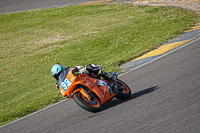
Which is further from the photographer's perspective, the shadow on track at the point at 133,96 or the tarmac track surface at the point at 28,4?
the tarmac track surface at the point at 28,4

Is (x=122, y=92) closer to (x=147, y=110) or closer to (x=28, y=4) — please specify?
(x=147, y=110)

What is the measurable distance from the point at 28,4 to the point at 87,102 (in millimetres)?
21068

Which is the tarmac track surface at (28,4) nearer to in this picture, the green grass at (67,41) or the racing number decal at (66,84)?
the green grass at (67,41)

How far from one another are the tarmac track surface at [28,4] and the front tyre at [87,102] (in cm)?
1764

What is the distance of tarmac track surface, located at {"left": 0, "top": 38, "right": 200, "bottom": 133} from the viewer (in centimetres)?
550

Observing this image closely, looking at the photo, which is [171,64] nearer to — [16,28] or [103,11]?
[103,11]

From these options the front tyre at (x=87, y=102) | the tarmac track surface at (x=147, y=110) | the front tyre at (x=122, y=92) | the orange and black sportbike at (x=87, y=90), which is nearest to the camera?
the tarmac track surface at (x=147, y=110)

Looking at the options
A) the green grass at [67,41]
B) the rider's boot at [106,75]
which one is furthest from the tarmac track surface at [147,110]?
the green grass at [67,41]

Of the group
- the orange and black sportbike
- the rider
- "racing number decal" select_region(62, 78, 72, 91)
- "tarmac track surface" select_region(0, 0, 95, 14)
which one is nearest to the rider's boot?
the rider

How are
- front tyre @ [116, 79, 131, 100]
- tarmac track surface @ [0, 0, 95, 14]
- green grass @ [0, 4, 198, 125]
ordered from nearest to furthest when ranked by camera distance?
front tyre @ [116, 79, 131, 100] → green grass @ [0, 4, 198, 125] → tarmac track surface @ [0, 0, 95, 14]

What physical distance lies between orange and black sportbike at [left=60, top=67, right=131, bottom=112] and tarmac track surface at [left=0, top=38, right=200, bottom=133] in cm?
24

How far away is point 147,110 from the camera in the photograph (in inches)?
245

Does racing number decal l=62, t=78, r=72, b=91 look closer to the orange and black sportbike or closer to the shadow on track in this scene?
the orange and black sportbike

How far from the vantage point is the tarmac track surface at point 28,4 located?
24742mm
